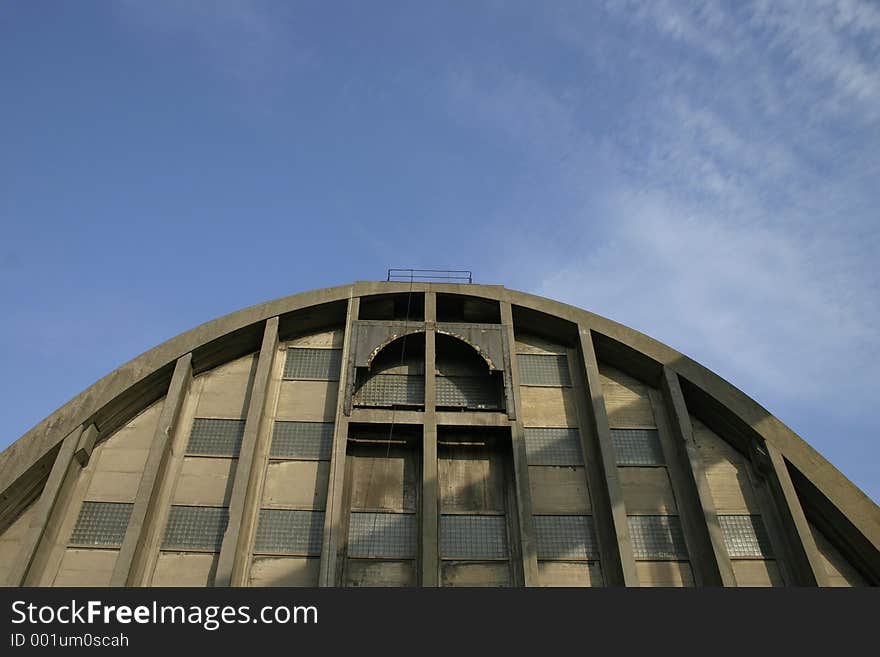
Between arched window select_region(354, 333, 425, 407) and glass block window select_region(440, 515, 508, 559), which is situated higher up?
arched window select_region(354, 333, 425, 407)

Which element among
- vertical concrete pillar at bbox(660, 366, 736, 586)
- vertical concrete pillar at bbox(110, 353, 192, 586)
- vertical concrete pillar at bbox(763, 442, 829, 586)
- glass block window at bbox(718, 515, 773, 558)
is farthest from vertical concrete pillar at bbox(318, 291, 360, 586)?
vertical concrete pillar at bbox(763, 442, 829, 586)

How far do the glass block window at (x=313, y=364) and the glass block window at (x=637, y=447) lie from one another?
303 inches

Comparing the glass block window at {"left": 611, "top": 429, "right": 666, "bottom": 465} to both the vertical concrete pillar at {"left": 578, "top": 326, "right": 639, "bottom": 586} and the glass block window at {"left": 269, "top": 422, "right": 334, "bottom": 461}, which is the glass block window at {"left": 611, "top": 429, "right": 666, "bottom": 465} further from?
the glass block window at {"left": 269, "top": 422, "right": 334, "bottom": 461}

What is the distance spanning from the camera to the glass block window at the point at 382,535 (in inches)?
675

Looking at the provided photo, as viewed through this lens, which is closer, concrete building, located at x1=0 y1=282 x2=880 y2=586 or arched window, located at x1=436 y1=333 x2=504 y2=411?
concrete building, located at x1=0 y1=282 x2=880 y2=586

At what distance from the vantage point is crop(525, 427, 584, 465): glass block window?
18.6m

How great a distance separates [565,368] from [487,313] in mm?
2828

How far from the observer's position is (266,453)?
1853 centimetres

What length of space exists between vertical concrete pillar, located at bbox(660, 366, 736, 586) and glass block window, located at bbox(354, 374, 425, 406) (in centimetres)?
656

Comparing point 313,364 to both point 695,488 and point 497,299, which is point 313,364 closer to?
point 497,299

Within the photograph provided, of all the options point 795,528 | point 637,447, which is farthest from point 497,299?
point 795,528

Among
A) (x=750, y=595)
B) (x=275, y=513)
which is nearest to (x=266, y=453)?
(x=275, y=513)

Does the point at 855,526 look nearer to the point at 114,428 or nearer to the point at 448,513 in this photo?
the point at 448,513

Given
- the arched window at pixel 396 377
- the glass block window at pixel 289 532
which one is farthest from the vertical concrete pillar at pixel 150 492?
the arched window at pixel 396 377
